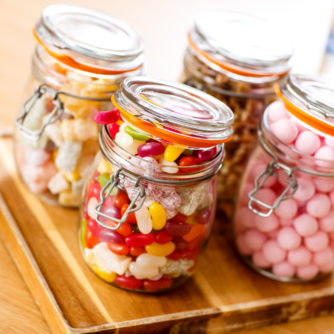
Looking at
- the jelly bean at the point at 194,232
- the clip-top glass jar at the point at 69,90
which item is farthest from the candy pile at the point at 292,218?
the clip-top glass jar at the point at 69,90

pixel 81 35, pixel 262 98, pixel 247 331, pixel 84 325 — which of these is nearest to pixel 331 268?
pixel 247 331

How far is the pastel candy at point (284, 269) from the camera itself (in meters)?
0.79

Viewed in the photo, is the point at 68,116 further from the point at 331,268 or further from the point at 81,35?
the point at 331,268

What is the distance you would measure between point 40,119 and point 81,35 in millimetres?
126

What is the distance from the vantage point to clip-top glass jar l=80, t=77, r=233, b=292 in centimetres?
62

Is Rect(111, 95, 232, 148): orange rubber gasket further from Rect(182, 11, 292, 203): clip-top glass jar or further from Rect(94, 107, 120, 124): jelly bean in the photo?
Rect(182, 11, 292, 203): clip-top glass jar

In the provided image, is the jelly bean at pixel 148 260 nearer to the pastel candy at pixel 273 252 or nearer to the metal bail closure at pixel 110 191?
the metal bail closure at pixel 110 191

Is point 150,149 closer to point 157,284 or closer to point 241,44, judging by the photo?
point 157,284

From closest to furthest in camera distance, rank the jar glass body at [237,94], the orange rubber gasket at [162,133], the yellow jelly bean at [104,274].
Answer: the orange rubber gasket at [162,133] → the yellow jelly bean at [104,274] → the jar glass body at [237,94]

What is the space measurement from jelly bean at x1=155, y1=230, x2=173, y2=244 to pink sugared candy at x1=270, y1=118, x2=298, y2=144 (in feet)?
0.67

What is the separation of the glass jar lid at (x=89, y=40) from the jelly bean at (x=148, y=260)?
0.24 meters

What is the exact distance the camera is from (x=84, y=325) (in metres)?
0.65

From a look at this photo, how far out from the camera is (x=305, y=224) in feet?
2.40

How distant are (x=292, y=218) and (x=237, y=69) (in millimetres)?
219
